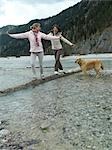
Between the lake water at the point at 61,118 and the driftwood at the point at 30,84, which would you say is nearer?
the lake water at the point at 61,118

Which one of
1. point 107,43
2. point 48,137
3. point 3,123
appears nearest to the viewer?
point 48,137

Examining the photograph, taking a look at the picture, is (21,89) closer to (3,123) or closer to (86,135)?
(3,123)

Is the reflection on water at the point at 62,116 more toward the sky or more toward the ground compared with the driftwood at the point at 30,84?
more toward the sky

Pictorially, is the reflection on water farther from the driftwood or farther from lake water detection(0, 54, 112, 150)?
the driftwood

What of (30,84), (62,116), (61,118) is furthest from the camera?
(30,84)

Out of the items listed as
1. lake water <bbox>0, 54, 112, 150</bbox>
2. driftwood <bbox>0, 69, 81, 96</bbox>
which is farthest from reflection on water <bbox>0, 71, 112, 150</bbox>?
driftwood <bbox>0, 69, 81, 96</bbox>

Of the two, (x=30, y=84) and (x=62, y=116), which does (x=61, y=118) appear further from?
→ (x=30, y=84)

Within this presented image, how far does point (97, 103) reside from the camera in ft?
37.7

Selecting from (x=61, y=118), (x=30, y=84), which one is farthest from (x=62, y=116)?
(x=30, y=84)

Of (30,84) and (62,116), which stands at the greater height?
(62,116)

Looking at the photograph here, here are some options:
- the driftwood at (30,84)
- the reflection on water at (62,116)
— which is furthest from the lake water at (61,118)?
the driftwood at (30,84)

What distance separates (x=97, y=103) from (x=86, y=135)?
347 centimetres


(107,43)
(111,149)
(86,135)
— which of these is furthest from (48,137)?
(107,43)

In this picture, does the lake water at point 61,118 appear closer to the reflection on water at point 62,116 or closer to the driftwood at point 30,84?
the reflection on water at point 62,116
